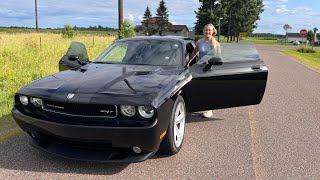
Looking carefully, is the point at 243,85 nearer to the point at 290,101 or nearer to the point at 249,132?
the point at 249,132

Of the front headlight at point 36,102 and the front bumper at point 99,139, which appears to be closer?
the front bumper at point 99,139

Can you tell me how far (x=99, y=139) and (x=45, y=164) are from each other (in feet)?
2.79

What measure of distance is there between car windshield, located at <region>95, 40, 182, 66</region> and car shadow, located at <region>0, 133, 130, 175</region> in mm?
1785

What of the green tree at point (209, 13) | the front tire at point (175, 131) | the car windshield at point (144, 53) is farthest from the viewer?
the green tree at point (209, 13)

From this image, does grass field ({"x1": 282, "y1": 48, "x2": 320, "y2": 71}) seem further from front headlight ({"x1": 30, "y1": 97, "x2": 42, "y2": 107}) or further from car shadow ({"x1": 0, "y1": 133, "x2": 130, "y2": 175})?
front headlight ({"x1": 30, "y1": 97, "x2": 42, "y2": 107})

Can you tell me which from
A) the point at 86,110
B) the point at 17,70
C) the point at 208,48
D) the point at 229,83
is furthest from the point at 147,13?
the point at 86,110

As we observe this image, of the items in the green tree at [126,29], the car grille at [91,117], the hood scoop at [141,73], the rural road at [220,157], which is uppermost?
the green tree at [126,29]

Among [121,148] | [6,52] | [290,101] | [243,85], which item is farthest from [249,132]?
[6,52]

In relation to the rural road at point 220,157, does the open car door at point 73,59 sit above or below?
above

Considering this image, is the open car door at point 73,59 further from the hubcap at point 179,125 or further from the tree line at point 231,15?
the tree line at point 231,15

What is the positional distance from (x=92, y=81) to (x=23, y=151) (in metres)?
1.29

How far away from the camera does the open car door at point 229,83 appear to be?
488cm

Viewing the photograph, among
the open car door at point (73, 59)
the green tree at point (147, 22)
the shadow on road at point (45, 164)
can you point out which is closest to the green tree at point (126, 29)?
the open car door at point (73, 59)

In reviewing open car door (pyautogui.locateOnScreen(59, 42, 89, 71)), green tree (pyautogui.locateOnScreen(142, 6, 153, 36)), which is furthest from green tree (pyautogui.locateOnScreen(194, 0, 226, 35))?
open car door (pyautogui.locateOnScreen(59, 42, 89, 71))
